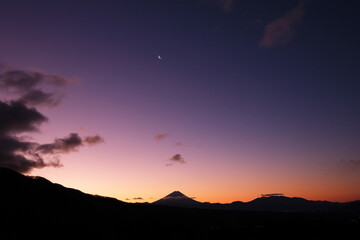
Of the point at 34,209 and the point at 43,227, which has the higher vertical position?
the point at 34,209

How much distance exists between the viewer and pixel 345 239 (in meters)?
159

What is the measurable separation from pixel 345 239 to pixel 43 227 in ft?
572

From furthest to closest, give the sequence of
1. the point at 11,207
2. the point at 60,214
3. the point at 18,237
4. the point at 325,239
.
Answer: the point at 60,214 → the point at 11,207 → the point at 325,239 → the point at 18,237

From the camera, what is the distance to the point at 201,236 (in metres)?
173

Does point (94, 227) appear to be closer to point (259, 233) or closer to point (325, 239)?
point (259, 233)

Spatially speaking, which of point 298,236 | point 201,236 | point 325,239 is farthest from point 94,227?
point 325,239

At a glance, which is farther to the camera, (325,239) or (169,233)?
(169,233)

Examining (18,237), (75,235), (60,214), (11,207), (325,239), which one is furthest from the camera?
(60,214)

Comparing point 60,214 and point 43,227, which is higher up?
point 60,214

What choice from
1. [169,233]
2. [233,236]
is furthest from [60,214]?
[233,236]

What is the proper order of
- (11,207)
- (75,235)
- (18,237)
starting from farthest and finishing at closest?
(11,207)
(75,235)
(18,237)

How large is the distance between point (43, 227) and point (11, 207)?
1536 inches

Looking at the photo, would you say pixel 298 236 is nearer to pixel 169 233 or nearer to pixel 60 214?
pixel 169 233

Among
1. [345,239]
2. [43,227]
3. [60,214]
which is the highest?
[60,214]
